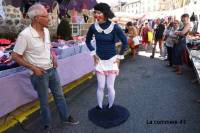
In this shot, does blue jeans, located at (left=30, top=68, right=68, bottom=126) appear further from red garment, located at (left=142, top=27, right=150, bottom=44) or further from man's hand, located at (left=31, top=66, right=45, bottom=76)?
red garment, located at (left=142, top=27, right=150, bottom=44)

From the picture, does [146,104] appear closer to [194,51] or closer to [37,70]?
[37,70]

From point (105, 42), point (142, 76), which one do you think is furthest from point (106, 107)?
point (142, 76)

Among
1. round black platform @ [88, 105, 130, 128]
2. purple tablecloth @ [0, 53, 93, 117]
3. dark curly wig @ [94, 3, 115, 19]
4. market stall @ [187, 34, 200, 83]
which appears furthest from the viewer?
market stall @ [187, 34, 200, 83]

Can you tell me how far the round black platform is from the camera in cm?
412

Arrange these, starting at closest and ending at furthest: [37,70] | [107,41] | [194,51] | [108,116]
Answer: [37,70], [107,41], [108,116], [194,51]

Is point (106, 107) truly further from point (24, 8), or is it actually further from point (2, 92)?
point (24, 8)

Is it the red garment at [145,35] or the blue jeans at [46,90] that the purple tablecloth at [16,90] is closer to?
the blue jeans at [46,90]

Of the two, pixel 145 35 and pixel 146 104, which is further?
pixel 145 35

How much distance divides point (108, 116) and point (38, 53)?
5.08 ft

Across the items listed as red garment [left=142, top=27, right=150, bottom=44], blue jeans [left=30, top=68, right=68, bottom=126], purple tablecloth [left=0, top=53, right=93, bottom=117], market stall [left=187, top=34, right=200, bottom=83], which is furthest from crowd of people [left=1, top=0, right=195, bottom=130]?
red garment [left=142, top=27, right=150, bottom=44]

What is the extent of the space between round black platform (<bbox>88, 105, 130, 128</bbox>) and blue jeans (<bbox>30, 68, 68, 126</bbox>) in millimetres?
515

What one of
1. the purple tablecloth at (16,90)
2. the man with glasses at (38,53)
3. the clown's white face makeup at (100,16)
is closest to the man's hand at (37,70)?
the man with glasses at (38,53)

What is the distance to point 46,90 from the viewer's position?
11.9ft

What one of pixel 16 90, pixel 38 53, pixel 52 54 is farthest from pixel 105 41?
pixel 16 90
